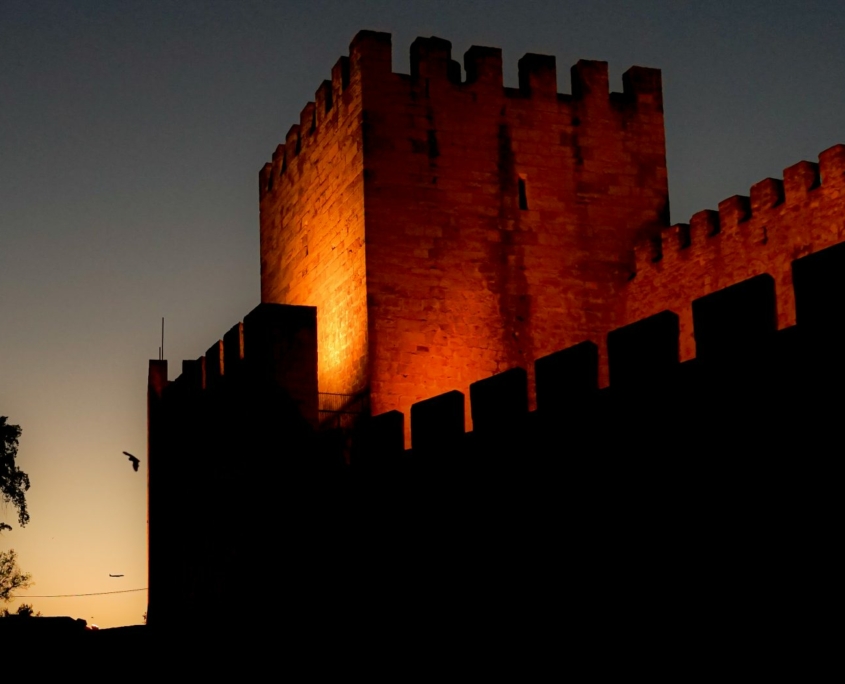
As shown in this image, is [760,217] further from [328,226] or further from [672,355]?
[672,355]

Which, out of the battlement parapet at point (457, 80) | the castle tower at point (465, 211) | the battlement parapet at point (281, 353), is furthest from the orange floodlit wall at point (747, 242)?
the battlement parapet at point (281, 353)

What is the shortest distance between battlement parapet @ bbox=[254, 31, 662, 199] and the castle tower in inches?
0.9

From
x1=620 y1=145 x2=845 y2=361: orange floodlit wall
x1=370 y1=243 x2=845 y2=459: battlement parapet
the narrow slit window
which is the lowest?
x1=370 y1=243 x2=845 y2=459: battlement parapet

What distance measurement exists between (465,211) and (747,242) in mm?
3429

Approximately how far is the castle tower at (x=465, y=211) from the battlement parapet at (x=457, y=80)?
2 centimetres

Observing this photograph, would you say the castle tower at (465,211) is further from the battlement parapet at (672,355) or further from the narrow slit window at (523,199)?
the battlement parapet at (672,355)

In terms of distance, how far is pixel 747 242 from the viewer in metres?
15.1

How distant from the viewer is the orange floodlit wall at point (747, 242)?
14062 millimetres

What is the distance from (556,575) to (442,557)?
60.0 inches

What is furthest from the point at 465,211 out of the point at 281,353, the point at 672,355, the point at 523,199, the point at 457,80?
the point at 672,355

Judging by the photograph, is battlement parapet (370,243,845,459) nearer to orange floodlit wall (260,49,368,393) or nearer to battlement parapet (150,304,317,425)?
battlement parapet (150,304,317,425)

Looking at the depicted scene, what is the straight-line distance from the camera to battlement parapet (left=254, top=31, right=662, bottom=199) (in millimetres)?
16328

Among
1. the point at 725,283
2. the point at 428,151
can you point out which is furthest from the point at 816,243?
the point at 428,151

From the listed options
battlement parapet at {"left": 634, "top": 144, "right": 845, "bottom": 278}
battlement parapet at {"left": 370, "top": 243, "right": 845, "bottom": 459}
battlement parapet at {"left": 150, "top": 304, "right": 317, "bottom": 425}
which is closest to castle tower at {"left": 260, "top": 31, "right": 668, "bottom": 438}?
battlement parapet at {"left": 634, "top": 144, "right": 845, "bottom": 278}
